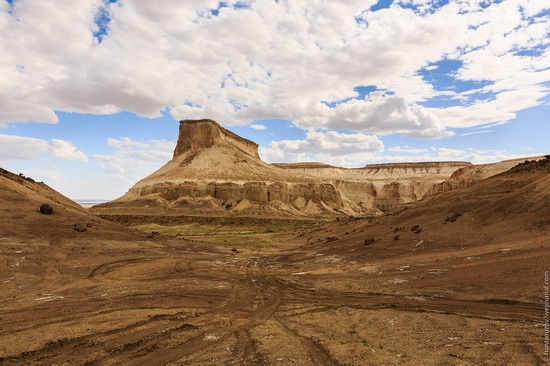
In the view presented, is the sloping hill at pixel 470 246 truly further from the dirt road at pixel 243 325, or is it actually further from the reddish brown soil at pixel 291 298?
the dirt road at pixel 243 325

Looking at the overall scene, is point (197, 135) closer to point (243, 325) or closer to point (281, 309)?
point (281, 309)

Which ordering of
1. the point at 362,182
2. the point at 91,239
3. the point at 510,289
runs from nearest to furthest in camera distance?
the point at 510,289, the point at 91,239, the point at 362,182

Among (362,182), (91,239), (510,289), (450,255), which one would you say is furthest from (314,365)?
(362,182)

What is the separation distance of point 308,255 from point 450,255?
477 inches

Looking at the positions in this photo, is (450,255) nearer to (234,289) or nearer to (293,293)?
(293,293)

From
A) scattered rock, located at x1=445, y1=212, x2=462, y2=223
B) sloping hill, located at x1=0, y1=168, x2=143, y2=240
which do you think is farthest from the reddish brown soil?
scattered rock, located at x1=445, y1=212, x2=462, y2=223

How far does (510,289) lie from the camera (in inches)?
506

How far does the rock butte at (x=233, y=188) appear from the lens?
308 ft

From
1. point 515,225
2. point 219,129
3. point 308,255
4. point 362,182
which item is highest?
point 219,129

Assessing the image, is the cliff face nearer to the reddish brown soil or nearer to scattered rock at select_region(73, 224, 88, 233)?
scattered rock at select_region(73, 224, 88, 233)

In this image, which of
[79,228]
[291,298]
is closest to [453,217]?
[291,298]

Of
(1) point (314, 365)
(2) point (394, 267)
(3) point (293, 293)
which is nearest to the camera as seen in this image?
(1) point (314, 365)

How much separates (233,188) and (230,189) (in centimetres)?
93

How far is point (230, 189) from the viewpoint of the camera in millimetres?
102188
